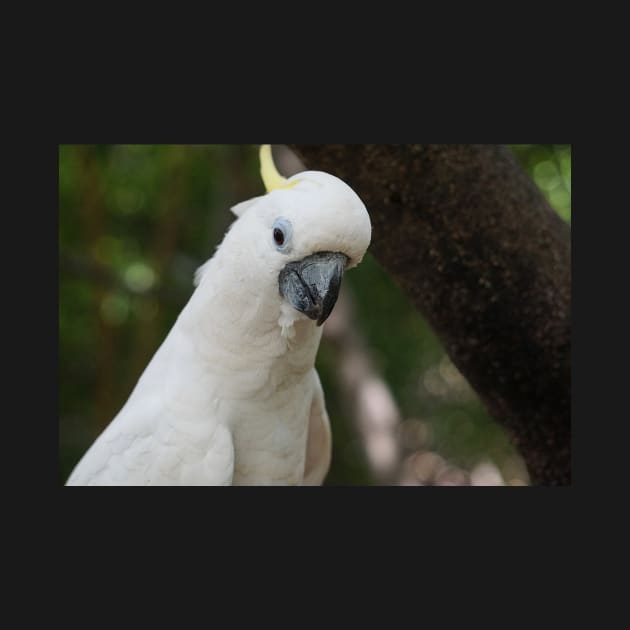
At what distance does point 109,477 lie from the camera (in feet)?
6.73

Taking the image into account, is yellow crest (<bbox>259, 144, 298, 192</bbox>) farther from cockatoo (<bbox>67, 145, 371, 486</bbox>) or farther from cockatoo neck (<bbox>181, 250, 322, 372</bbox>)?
cockatoo neck (<bbox>181, 250, 322, 372</bbox>)

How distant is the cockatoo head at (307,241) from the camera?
1618 mm

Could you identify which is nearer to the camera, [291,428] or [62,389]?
[291,428]

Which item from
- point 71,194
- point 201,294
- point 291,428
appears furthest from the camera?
point 71,194

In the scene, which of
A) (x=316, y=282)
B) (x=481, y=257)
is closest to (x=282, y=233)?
(x=316, y=282)

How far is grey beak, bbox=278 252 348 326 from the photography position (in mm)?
1659

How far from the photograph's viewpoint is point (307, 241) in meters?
1.63

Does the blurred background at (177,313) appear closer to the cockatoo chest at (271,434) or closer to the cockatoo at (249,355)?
the cockatoo chest at (271,434)

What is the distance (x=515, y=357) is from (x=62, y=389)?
4253 mm

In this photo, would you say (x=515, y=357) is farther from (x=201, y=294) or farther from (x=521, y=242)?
(x=201, y=294)

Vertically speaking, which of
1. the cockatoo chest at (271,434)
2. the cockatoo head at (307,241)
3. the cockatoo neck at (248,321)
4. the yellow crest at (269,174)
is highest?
the yellow crest at (269,174)

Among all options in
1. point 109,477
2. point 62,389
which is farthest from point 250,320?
point 62,389

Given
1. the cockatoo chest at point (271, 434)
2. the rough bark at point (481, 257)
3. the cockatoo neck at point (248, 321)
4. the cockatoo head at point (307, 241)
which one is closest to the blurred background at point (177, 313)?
the rough bark at point (481, 257)

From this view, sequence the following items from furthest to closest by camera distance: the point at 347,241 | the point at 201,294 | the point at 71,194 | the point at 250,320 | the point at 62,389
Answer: the point at 62,389
the point at 71,194
the point at 201,294
the point at 250,320
the point at 347,241
